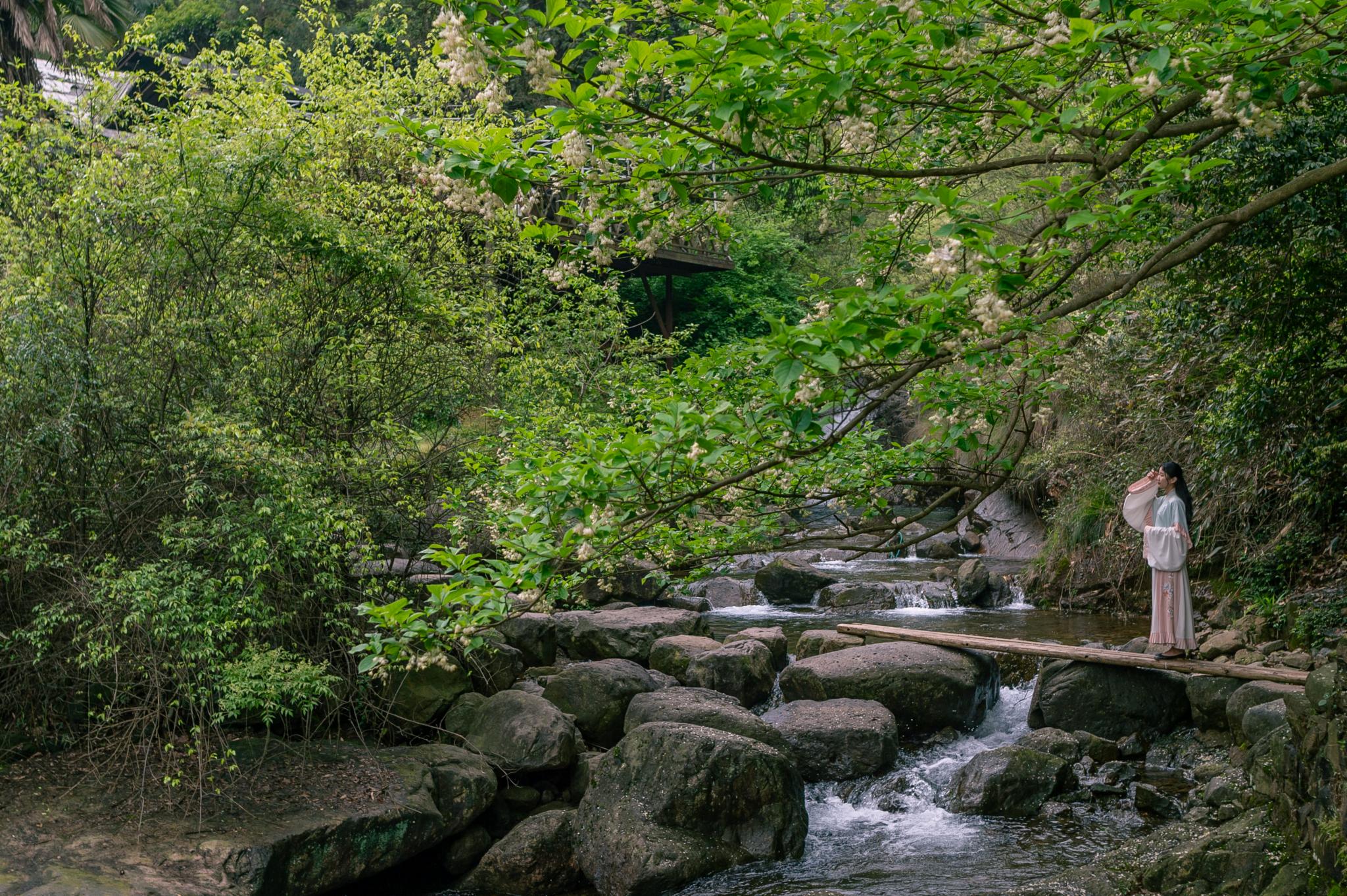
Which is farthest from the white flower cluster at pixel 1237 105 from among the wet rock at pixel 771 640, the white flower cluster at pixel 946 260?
the wet rock at pixel 771 640

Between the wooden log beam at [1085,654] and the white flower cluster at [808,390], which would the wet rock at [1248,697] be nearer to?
the wooden log beam at [1085,654]

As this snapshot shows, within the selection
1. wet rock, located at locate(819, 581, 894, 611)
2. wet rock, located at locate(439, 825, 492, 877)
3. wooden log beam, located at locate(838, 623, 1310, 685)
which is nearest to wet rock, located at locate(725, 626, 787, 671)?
wooden log beam, located at locate(838, 623, 1310, 685)

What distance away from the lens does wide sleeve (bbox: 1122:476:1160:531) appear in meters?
9.84

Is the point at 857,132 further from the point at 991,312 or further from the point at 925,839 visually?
the point at 925,839

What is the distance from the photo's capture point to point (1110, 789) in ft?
29.0

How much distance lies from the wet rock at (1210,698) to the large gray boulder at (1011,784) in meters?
1.65

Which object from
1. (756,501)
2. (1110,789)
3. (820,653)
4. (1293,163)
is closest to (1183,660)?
(1110,789)

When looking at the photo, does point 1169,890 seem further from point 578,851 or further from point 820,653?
point 820,653

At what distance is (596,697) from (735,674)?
5.92 ft

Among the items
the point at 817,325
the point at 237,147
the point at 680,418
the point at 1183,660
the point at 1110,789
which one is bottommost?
the point at 1110,789

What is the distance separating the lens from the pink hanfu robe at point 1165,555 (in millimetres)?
9656

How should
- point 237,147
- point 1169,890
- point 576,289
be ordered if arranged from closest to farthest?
point 1169,890 < point 237,147 < point 576,289

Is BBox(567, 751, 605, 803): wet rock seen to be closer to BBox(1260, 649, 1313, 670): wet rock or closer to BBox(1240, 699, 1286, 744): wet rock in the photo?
BBox(1240, 699, 1286, 744): wet rock

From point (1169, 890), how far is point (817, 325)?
4756 millimetres
